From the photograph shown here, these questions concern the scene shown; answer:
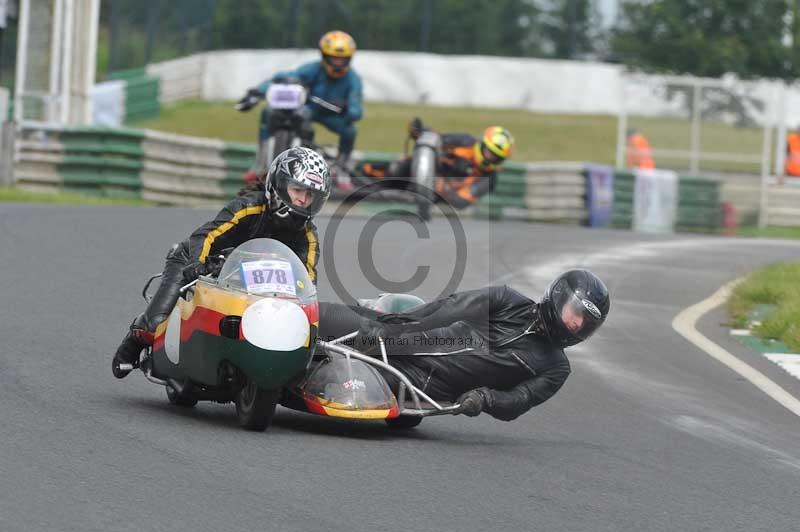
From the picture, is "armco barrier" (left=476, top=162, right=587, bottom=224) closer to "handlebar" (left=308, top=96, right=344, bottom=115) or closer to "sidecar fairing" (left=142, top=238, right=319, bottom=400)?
"handlebar" (left=308, top=96, right=344, bottom=115)

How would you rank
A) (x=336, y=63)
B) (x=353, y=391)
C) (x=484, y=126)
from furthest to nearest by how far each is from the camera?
(x=484, y=126) < (x=336, y=63) < (x=353, y=391)

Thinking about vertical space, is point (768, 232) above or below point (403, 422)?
above

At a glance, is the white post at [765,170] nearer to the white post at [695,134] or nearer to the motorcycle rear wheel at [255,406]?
the white post at [695,134]

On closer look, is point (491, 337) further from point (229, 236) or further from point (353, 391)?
point (229, 236)

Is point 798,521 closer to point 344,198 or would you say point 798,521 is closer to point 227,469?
point 227,469

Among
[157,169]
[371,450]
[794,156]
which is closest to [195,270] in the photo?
[371,450]

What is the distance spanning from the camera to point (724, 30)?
33.8 m

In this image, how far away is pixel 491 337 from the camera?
800 centimetres

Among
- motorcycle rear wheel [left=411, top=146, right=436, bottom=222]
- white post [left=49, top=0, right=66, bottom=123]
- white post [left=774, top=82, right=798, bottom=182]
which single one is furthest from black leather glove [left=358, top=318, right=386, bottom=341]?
white post [left=774, top=82, right=798, bottom=182]

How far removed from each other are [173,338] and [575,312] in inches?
75.6

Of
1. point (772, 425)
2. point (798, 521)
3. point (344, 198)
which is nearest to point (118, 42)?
point (344, 198)

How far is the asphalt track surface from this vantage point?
5906 millimetres

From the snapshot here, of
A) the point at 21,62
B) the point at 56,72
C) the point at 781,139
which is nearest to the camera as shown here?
the point at 21,62

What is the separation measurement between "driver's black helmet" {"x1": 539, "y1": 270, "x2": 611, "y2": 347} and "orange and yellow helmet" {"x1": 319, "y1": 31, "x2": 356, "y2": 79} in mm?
11330
